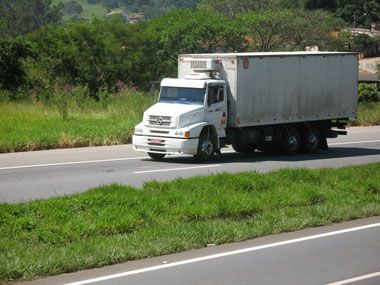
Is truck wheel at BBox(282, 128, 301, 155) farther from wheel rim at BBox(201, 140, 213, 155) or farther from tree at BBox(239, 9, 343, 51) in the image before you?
tree at BBox(239, 9, 343, 51)

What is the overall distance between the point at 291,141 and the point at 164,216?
46.2ft

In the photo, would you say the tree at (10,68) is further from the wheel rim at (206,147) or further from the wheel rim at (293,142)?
the wheel rim at (206,147)

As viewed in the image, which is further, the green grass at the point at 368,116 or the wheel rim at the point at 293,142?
the green grass at the point at 368,116

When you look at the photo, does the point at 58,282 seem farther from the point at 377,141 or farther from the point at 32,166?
the point at 377,141

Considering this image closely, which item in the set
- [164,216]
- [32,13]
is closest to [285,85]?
[164,216]

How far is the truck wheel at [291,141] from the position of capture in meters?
26.1

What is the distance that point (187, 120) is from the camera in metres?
23.0

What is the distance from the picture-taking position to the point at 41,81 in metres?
43.1

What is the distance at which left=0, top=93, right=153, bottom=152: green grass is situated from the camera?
1044 inches

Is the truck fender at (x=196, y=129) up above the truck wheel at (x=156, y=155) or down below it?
above

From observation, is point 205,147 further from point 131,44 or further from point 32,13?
point 32,13

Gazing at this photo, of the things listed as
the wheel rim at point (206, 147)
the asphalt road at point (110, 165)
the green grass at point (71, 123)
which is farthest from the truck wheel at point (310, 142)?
the green grass at point (71, 123)

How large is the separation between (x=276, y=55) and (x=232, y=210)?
12627 millimetres

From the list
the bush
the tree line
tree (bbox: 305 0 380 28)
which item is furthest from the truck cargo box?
tree (bbox: 305 0 380 28)
